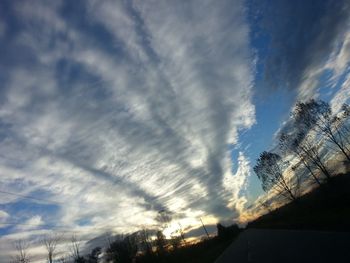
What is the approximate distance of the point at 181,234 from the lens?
4663 inches

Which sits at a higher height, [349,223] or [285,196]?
[285,196]

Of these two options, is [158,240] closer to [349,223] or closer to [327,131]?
[327,131]

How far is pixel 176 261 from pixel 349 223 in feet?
163

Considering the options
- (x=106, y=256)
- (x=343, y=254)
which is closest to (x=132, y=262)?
(x=106, y=256)

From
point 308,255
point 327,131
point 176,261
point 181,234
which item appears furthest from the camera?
point 181,234

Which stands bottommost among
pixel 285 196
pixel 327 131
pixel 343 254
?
pixel 343 254

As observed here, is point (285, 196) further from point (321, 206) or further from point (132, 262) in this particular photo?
point (132, 262)

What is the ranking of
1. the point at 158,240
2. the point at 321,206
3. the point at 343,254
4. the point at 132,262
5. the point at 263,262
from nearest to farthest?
1. the point at 343,254
2. the point at 263,262
3. the point at 321,206
4. the point at 132,262
5. the point at 158,240

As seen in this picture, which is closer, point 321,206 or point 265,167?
point 321,206

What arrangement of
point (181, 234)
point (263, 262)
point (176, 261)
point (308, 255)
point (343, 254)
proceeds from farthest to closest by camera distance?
point (181, 234), point (176, 261), point (263, 262), point (308, 255), point (343, 254)

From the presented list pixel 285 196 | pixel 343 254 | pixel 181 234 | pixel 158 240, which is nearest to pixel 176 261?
pixel 285 196

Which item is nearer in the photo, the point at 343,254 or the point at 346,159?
the point at 343,254

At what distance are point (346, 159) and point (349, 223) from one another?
39.8 m

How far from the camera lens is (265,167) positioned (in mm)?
59469
